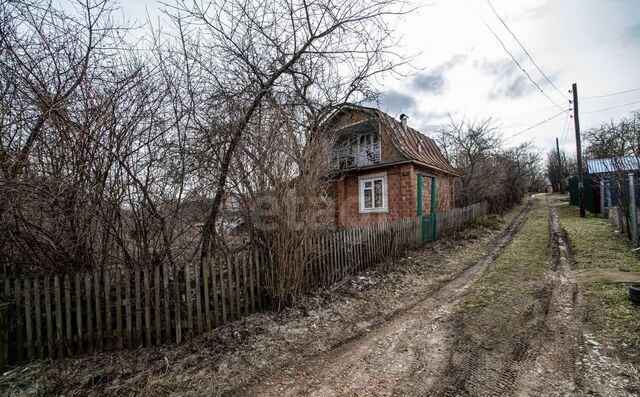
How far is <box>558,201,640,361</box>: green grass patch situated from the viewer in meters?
3.02

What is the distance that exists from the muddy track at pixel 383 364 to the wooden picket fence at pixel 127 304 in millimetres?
1489

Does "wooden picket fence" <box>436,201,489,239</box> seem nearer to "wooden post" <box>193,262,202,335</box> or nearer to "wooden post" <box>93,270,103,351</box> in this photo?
"wooden post" <box>193,262,202,335</box>

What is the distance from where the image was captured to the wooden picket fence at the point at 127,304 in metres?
2.90

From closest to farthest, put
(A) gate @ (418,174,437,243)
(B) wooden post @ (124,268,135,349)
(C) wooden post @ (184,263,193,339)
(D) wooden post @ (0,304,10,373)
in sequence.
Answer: (D) wooden post @ (0,304,10,373) → (B) wooden post @ (124,268,135,349) → (C) wooden post @ (184,263,193,339) → (A) gate @ (418,174,437,243)

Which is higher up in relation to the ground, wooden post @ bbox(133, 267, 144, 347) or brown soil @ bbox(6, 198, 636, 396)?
wooden post @ bbox(133, 267, 144, 347)

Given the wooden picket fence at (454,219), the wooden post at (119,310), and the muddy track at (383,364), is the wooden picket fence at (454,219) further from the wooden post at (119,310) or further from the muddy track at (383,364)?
the wooden post at (119,310)

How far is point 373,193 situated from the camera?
12672 mm

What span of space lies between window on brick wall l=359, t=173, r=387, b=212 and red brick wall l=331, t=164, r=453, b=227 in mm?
202

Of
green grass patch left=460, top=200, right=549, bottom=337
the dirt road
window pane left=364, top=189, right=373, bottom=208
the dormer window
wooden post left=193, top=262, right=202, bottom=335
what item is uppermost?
the dormer window

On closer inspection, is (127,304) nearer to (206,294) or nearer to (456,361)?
(206,294)

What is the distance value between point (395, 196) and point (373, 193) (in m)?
1.23

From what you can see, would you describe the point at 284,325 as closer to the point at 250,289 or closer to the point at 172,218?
the point at 250,289

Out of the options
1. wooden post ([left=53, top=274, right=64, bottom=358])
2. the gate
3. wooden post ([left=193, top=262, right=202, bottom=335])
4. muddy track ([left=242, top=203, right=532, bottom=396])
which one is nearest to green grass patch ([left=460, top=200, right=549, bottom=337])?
muddy track ([left=242, top=203, right=532, bottom=396])

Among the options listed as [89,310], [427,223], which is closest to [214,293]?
[89,310]
